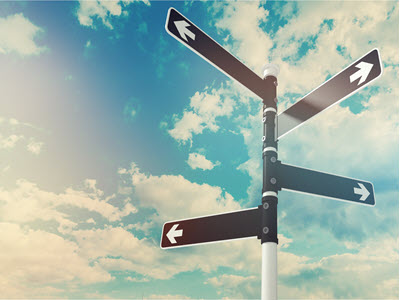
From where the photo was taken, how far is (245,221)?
11.0ft

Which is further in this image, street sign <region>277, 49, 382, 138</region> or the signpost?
street sign <region>277, 49, 382, 138</region>

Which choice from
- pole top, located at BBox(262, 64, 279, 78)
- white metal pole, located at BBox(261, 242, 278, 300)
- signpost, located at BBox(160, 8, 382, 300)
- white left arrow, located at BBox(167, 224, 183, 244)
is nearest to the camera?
white metal pole, located at BBox(261, 242, 278, 300)

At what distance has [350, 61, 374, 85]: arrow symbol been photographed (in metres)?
3.35

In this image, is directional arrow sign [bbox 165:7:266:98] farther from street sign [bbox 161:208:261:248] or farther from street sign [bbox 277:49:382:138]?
street sign [bbox 161:208:261:248]

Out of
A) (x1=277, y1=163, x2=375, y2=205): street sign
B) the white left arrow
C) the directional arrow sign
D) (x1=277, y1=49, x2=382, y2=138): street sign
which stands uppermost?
the directional arrow sign

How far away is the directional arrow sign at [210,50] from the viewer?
12.3 ft

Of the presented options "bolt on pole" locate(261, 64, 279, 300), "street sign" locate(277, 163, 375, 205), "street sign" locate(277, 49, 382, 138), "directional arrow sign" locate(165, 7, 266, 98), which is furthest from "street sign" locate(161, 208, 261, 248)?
"directional arrow sign" locate(165, 7, 266, 98)

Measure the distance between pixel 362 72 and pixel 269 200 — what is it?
1579 millimetres

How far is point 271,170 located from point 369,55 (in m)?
1.50

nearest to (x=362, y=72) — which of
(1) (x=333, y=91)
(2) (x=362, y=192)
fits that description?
(1) (x=333, y=91)

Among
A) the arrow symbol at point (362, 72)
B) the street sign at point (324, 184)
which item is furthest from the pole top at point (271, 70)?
the street sign at point (324, 184)

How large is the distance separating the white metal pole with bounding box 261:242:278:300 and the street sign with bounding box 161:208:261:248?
187mm

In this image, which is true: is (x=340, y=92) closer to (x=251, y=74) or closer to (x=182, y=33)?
(x=251, y=74)

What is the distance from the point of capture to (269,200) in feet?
10.6
